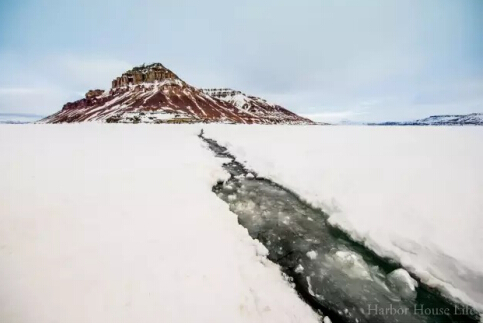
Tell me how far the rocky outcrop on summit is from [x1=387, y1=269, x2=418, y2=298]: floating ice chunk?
82.0m

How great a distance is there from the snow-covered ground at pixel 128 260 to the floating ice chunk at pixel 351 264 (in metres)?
1.49

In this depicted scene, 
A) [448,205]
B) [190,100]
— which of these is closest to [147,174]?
[448,205]

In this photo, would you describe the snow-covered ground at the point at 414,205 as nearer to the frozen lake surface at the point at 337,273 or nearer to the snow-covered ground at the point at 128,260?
the frozen lake surface at the point at 337,273

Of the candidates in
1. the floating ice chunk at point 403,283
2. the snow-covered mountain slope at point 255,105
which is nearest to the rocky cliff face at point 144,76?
the snow-covered mountain slope at point 255,105

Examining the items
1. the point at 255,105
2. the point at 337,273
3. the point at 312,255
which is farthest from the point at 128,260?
the point at 255,105

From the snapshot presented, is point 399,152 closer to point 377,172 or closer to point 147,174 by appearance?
point 377,172

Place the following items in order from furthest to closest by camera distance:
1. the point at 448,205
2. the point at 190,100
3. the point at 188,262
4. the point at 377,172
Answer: the point at 190,100 → the point at 377,172 → the point at 448,205 → the point at 188,262

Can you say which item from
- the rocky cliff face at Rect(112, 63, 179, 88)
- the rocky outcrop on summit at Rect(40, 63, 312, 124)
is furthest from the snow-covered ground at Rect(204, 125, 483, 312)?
the rocky cliff face at Rect(112, 63, 179, 88)

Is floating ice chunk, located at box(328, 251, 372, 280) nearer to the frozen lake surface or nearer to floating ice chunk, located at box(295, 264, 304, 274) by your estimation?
the frozen lake surface

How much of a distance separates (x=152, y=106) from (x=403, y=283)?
370 ft

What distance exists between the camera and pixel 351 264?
504cm

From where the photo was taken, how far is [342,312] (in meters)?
3.90

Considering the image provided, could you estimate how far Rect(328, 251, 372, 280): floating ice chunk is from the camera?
4785 millimetres

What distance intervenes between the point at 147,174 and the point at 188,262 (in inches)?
245
